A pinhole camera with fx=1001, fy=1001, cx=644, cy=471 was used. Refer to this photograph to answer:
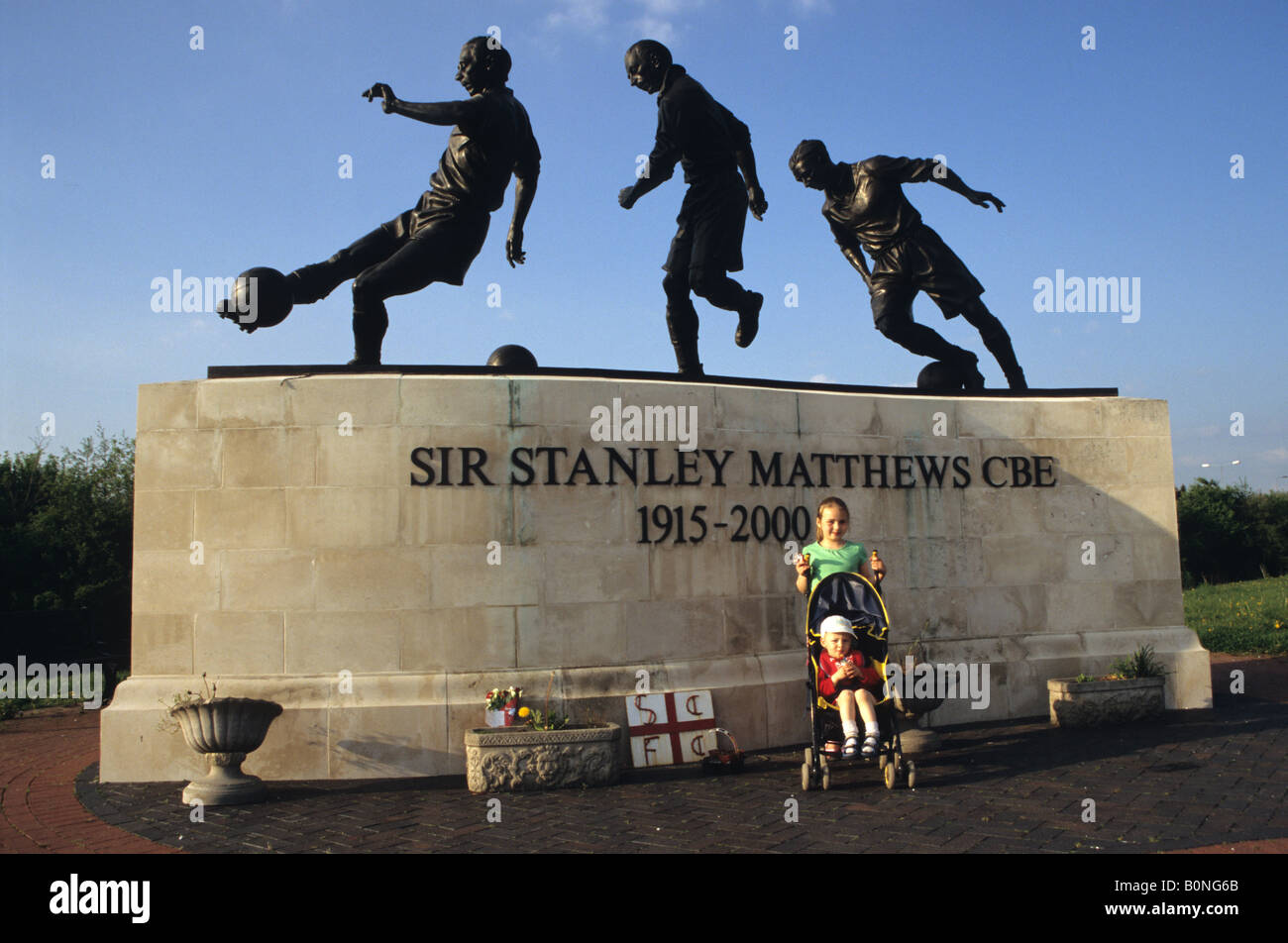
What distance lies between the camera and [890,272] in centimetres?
1103

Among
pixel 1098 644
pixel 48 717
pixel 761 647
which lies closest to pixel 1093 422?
pixel 1098 644

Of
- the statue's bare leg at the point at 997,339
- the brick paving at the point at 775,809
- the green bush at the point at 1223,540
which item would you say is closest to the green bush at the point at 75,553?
the brick paving at the point at 775,809

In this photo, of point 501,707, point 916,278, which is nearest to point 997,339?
point 916,278

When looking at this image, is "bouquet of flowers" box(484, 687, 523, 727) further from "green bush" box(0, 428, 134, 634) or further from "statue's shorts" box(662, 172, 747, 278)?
"green bush" box(0, 428, 134, 634)

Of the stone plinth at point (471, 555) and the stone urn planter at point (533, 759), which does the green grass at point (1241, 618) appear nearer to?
the stone plinth at point (471, 555)

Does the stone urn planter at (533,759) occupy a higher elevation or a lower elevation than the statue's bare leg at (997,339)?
lower

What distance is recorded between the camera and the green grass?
16.4 meters

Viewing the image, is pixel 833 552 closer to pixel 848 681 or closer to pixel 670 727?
pixel 848 681

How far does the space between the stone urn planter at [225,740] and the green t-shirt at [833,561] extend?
406 cm

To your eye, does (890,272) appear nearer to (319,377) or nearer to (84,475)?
(319,377)

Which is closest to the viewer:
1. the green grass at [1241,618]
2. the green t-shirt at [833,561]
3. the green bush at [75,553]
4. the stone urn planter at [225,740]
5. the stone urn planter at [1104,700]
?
the stone urn planter at [225,740]

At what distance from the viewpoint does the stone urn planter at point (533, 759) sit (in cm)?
722

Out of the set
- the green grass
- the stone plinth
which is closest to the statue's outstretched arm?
the stone plinth

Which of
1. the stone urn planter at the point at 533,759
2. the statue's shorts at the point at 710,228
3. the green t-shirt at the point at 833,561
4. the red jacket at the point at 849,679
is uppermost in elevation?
the statue's shorts at the point at 710,228
